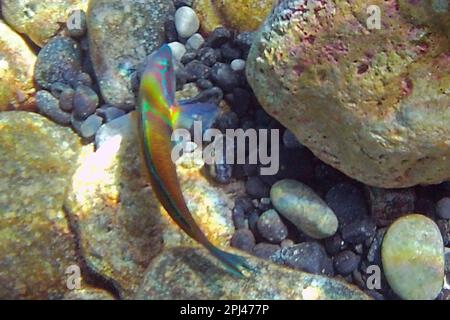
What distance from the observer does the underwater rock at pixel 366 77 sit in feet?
8.26

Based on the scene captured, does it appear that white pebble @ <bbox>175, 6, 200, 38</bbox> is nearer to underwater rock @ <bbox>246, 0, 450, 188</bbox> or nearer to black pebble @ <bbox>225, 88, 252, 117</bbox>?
black pebble @ <bbox>225, 88, 252, 117</bbox>

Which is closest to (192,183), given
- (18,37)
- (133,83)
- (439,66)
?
(133,83)

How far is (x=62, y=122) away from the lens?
381 centimetres

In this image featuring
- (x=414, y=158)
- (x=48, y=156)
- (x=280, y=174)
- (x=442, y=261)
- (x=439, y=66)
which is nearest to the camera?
(x=439, y=66)

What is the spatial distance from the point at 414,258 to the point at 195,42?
2.40 meters

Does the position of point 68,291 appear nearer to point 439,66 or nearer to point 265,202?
point 265,202

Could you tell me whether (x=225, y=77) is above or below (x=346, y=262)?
above

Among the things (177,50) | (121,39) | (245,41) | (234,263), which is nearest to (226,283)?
(234,263)

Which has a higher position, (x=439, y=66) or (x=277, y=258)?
(x=439, y=66)

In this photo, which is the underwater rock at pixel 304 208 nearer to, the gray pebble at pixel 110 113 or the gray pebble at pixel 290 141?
the gray pebble at pixel 290 141

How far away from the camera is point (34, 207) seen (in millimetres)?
3291

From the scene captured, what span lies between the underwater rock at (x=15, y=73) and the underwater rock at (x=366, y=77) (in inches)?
91.8

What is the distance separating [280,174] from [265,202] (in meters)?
0.24

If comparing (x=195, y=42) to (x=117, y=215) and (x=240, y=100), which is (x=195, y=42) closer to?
(x=240, y=100)
